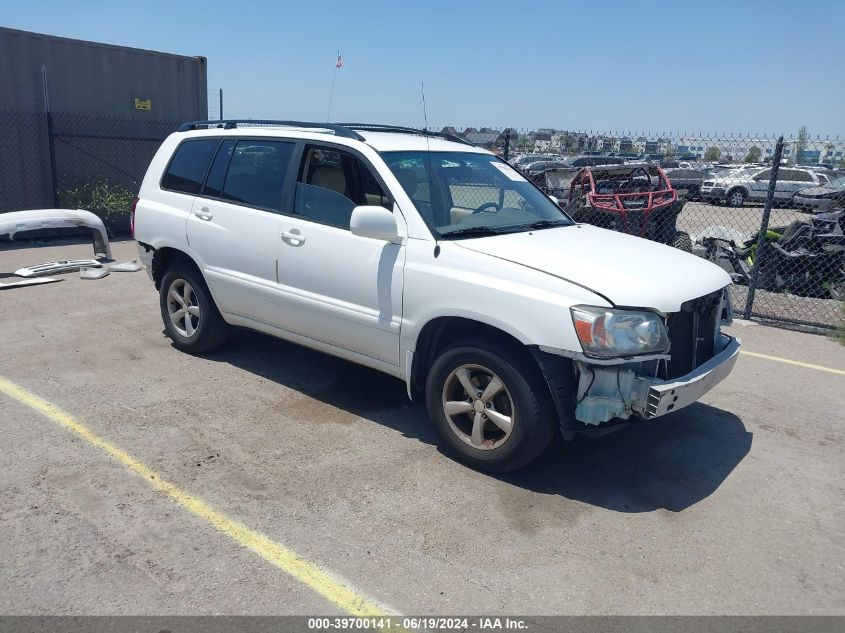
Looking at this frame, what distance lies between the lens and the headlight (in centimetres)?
361

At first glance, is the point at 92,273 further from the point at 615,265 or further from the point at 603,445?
the point at 615,265

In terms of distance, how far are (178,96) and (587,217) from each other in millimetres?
8727

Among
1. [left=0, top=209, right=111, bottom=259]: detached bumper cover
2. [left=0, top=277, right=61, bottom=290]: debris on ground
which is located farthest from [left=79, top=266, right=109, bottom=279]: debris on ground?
[left=0, top=209, right=111, bottom=259]: detached bumper cover

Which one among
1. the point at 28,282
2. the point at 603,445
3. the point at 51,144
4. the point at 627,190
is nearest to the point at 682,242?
the point at 627,190

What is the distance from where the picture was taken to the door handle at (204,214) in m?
5.47

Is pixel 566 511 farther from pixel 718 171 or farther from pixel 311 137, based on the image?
pixel 718 171

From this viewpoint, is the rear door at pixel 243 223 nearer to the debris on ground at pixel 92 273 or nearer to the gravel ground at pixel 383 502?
the gravel ground at pixel 383 502

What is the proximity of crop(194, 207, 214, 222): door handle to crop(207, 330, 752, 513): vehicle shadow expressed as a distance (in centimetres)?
123

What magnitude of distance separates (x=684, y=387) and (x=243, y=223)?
324 cm

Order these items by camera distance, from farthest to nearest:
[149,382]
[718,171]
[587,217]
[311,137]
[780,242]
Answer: [718,171] → [587,217] → [780,242] → [149,382] → [311,137]

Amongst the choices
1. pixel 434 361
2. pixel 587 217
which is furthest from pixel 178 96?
pixel 434 361

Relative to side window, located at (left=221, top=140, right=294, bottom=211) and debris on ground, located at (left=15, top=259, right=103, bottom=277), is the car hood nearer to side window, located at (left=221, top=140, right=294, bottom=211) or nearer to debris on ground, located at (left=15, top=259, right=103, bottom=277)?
side window, located at (left=221, top=140, right=294, bottom=211)

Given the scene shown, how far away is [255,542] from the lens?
3.39m

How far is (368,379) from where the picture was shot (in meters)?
5.66
